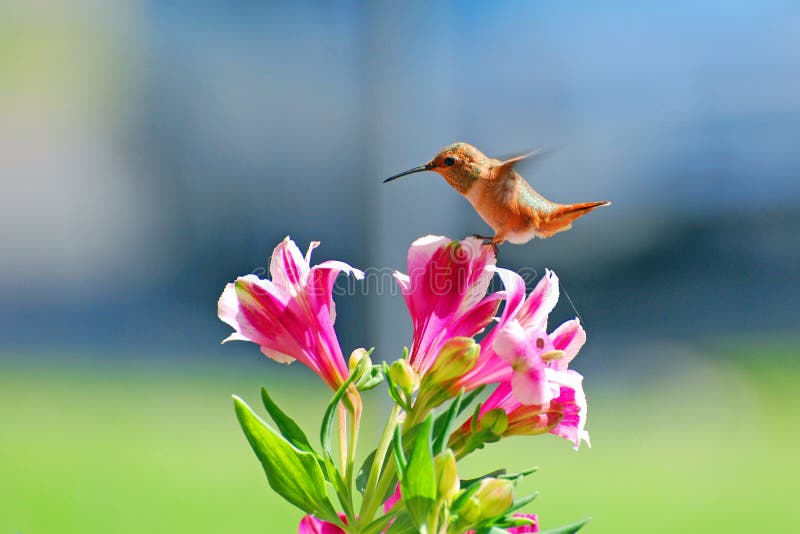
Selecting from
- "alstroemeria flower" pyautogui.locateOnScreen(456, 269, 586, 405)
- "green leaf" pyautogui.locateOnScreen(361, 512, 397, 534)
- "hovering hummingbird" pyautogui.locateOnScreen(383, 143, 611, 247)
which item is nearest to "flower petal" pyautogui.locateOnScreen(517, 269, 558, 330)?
"alstroemeria flower" pyautogui.locateOnScreen(456, 269, 586, 405)

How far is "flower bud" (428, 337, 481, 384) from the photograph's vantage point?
38 centimetres

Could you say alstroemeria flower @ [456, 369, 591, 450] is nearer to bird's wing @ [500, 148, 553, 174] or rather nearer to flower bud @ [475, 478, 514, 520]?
flower bud @ [475, 478, 514, 520]

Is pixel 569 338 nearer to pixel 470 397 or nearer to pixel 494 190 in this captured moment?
pixel 470 397

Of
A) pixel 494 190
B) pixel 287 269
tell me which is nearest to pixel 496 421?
pixel 287 269

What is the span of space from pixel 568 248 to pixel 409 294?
229 inches

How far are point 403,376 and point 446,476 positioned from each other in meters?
0.05

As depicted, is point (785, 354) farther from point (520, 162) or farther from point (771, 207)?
point (520, 162)

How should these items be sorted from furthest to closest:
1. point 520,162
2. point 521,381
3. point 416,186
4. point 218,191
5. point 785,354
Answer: point 785,354, point 218,191, point 416,186, point 520,162, point 521,381

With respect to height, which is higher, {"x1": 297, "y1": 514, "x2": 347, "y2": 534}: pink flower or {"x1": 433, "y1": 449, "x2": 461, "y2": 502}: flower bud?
{"x1": 433, "y1": 449, "x2": 461, "y2": 502}: flower bud

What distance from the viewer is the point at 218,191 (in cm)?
609

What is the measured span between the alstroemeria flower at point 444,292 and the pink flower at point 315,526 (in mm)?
80

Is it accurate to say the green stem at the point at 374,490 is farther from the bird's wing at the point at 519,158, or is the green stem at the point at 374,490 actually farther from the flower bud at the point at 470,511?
the bird's wing at the point at 519,158

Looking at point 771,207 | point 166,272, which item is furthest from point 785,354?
point 166,272

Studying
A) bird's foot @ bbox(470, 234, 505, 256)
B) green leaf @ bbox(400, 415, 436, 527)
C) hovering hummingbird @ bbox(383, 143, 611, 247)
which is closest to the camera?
green leaf @ bbox(400, 415, 436, 527)
